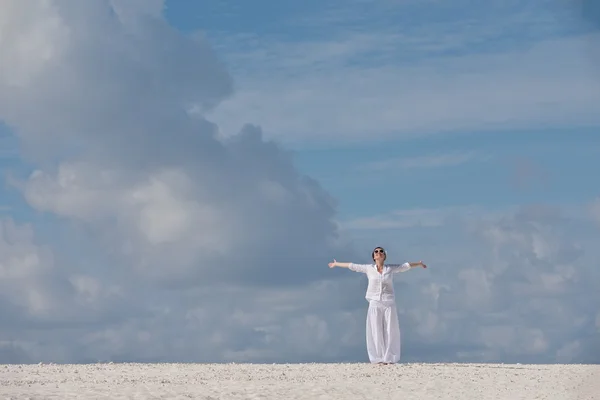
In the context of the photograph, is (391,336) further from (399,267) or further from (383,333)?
(399,267)

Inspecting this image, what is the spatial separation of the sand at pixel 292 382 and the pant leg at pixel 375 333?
1137 millimetres

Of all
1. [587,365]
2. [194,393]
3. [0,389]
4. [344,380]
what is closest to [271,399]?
[194,393]

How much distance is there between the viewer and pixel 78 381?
Answer: 24359mm

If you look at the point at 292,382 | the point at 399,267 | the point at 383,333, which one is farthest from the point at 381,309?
the point at 292,382

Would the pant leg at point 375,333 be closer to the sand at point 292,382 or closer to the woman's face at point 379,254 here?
the sand at point 292,382

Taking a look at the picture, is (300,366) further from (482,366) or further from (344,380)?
(482,366)

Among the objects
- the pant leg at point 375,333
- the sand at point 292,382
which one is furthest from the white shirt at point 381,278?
the sand at point 292,382

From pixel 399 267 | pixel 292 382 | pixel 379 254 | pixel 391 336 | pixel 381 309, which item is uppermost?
pixel 379 254

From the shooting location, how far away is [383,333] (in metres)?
31.0

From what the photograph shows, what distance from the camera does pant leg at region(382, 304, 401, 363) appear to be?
100ft

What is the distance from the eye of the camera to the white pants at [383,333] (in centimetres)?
3062

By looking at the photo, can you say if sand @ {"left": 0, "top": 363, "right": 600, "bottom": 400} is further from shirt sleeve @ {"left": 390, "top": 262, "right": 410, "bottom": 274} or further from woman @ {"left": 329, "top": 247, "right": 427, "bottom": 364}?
shirt sleeve @ {"left": 390, "top": 262, "right": 410, "bottom": 274}

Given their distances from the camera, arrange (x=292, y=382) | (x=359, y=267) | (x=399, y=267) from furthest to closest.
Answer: (x=359, y=267) → (x=399, y=267) → (x=292, y=382)

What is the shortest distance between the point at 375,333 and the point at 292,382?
22.1ft
